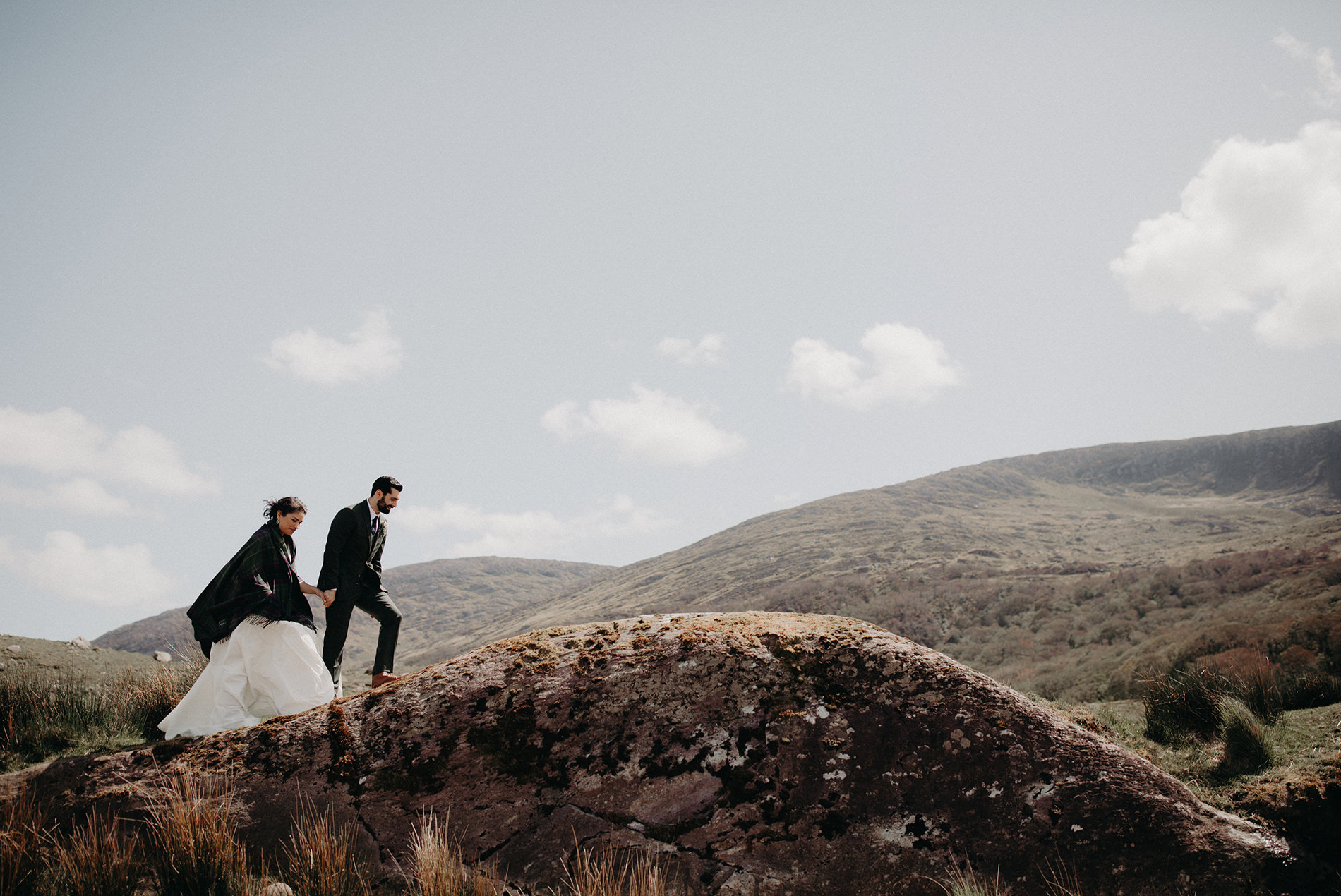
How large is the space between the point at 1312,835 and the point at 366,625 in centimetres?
8483

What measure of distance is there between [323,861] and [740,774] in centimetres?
195

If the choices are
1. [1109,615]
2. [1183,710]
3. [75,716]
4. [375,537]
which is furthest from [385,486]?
[1109,615]

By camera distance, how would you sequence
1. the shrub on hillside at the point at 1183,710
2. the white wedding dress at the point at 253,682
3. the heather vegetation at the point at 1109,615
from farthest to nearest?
Answer: the heather vegetation at the point at 1109,615
the shrub on hillside at the point at 1183,710
the white wedding dress at the point at 253,682

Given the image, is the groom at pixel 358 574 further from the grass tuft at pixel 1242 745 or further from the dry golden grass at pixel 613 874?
the grass tuft at pixel 1242 745

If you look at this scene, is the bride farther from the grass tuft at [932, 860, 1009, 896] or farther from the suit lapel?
the grass tuft at [932, 860, 1009, 896]

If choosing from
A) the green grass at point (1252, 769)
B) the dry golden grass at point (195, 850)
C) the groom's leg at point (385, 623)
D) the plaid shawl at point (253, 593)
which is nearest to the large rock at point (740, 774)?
the dry golden grass at point (195, 850)

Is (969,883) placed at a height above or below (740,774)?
below

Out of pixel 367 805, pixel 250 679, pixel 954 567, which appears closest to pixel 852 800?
pixel 367 805

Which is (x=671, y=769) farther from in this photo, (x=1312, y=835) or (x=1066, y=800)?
(x=1312, y=835)

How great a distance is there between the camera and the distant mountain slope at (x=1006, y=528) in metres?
39.2

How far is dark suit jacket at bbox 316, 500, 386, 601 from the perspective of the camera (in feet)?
19.7

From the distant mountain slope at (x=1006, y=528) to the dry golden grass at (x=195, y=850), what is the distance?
26.6 m

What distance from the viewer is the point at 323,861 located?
114 inches

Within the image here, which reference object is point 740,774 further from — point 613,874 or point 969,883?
point 969,883
